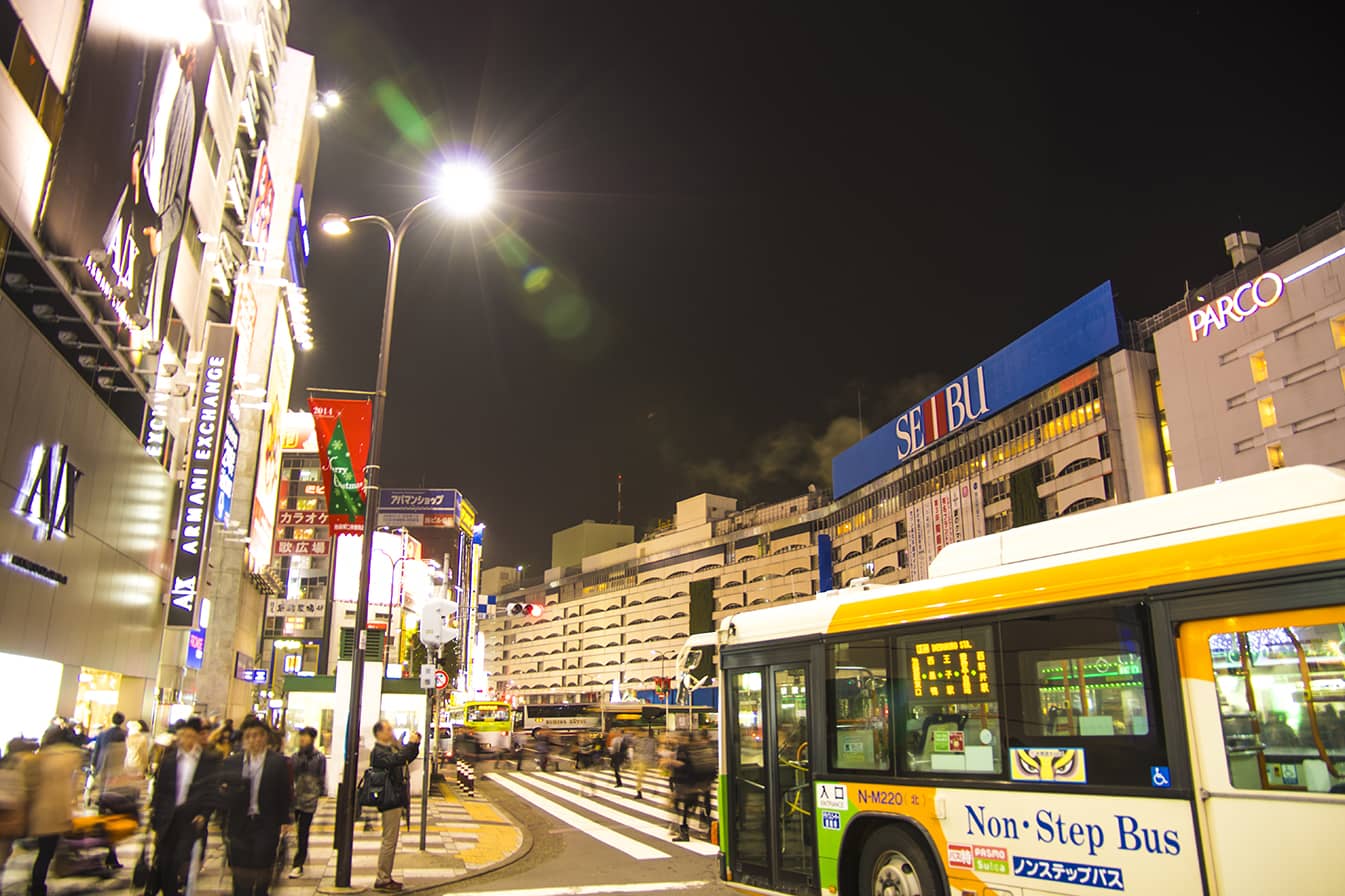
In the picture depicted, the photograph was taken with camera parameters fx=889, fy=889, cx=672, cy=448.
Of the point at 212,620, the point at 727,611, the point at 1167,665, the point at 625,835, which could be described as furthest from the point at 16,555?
the point at 727,611

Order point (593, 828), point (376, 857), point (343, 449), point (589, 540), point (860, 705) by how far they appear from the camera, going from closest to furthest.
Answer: point (860, 705)
point (376, 857)
point (343, 449)
point (593, 828)
point (589, 540)

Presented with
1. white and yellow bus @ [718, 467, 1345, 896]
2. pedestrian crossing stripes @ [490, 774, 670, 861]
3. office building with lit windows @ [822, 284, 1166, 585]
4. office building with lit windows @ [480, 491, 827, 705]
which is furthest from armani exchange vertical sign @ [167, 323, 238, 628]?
office building with lit windows @ [480, 491, 827, 705]

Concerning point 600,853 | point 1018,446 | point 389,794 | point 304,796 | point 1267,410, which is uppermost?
point 1018,446

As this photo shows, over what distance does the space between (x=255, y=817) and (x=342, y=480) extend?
6.71 metres

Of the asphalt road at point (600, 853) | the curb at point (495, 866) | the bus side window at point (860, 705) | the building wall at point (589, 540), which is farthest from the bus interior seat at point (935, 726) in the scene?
the building wall at point (589, 540)

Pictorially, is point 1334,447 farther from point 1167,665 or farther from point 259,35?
point 259,35

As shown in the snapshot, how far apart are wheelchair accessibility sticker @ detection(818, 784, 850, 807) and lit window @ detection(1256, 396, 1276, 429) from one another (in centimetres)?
4310

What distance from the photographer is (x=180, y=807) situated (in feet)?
25.5

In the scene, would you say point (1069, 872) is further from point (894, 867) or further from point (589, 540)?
point (589, 540)

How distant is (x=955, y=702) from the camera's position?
22.9ft

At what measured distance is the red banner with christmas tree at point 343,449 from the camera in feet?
44.0

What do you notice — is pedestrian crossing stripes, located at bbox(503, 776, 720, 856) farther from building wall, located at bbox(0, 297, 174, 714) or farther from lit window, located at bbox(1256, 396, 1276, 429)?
lit window, located at bbox(1256, 396, 1276, 429)

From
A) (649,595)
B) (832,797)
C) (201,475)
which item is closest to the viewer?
(832,797)

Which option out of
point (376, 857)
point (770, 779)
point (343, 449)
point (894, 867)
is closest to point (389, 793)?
point (376, 857)
